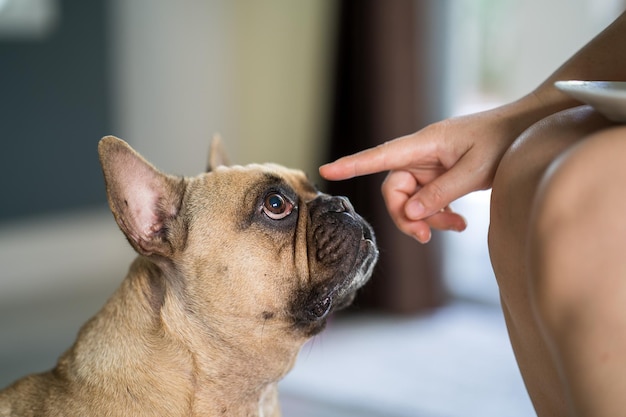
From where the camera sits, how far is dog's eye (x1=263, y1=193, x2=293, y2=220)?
1201 millimetres

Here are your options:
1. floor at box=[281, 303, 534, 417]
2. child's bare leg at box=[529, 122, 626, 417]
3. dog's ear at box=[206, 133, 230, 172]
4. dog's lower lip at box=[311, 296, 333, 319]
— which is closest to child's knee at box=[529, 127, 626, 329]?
child's bare leg at box=[529, 122, 626, 417]

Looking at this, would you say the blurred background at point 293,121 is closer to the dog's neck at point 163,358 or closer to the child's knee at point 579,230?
the dog's neck at point 163,358

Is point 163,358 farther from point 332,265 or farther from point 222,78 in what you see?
point 222,78

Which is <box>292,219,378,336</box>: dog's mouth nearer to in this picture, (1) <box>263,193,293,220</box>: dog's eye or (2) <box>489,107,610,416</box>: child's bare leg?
(1) <box>263,193,293,220</box>: dog's eye

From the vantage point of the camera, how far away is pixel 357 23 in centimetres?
302

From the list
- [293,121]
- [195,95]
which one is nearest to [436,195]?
[293,121]

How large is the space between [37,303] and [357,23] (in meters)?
1.62

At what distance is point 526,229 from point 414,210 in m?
0.40

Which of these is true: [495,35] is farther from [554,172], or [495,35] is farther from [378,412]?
[554,172]

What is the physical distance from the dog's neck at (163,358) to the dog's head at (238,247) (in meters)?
0.02

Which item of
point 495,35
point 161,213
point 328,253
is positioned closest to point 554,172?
point 328,253

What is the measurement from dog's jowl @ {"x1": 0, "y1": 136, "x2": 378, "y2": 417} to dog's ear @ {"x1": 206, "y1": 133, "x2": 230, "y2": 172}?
0.20 meters

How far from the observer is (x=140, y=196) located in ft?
3.77

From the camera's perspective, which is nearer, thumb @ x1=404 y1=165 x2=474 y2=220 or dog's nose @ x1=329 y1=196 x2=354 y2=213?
thumb @ x1=404 y1=165 x2=474 y2=220
